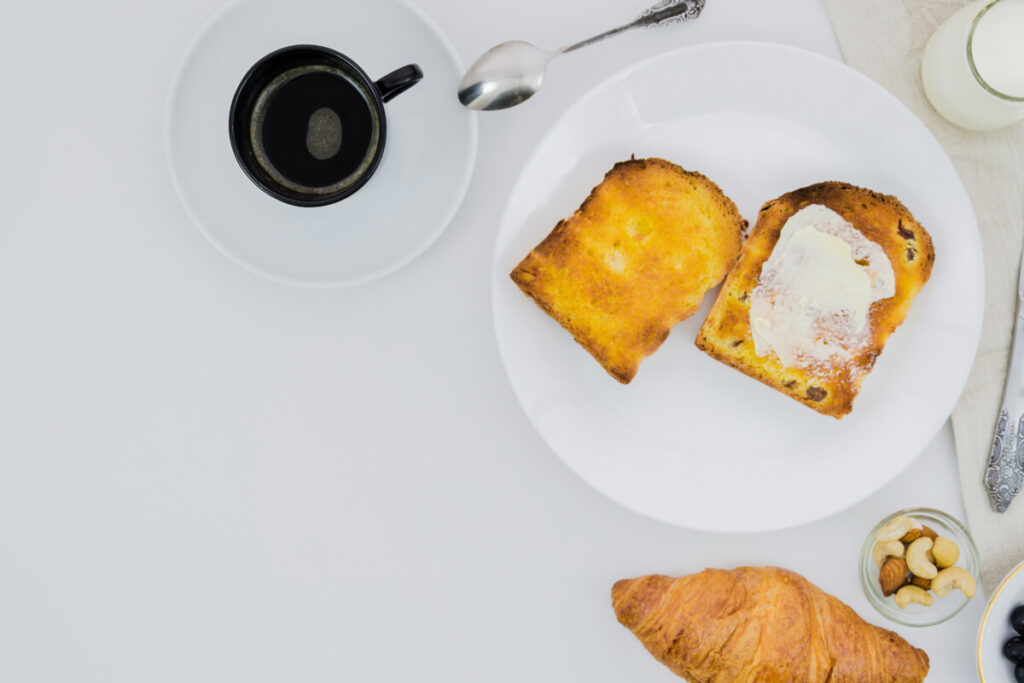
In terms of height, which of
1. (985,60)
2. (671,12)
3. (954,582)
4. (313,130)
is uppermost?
(313,130)

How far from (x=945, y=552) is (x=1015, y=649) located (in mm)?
214

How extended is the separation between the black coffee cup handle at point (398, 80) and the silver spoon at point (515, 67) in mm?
144

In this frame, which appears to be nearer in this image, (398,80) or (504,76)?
(398,80)

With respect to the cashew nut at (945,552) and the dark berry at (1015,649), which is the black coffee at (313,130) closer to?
the cashew nut at (945,552)

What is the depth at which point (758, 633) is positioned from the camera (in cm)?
146

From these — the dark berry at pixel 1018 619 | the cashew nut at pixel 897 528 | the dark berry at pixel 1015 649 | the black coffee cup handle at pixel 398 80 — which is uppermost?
the black coffee cup handle at pixel 398 80

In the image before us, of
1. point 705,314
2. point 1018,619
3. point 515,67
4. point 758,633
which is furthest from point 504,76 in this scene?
point 1018,619

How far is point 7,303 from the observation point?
166cm

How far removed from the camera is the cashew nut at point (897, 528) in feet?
4.93

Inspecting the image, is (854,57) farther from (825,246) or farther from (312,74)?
(312,74)

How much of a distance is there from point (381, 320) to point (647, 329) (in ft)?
1.74

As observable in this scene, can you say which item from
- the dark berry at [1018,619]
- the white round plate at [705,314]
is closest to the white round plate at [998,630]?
the dark berry at [1018,619]

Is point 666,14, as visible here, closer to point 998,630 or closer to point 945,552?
point 945,552

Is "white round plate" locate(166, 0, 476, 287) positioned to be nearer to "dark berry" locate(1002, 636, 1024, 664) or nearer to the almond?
the almond
